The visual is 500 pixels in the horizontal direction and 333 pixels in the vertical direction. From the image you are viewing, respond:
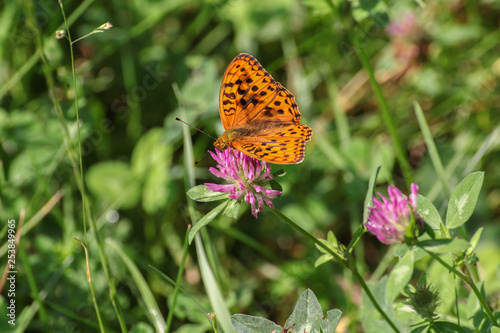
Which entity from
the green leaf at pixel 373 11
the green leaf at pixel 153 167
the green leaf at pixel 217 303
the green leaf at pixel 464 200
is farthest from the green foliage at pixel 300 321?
the green leaf at pixel 153 167

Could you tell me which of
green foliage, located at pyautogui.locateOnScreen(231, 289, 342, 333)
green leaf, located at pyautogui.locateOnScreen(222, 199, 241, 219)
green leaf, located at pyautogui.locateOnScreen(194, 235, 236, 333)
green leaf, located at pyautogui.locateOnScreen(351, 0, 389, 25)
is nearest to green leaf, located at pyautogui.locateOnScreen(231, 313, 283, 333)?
green foliage, located at pyautogui.locateOnScreen(231, 289, 342, 333)

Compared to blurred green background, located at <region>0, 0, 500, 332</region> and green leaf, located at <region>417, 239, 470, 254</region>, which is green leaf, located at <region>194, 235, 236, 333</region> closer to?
A: blurred green background, located at <region>0, 0, 500, 332</region>

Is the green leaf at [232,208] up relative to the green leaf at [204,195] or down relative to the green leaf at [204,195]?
down

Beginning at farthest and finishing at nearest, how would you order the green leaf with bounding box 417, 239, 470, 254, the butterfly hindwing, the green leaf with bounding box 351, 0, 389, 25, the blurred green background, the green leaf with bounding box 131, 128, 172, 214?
the green leaf with bounding box 131, 128, 172, 214
the blurred green background
the green leaf with bounding box 351, 0, 389, 25
the butterfly hindwing
the green leaf with bounding box 417, 239, 470, 254

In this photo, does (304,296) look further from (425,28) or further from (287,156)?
(425,28)

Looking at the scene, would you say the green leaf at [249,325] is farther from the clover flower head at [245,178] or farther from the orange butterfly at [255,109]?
the orange butterfly at [255,109]
